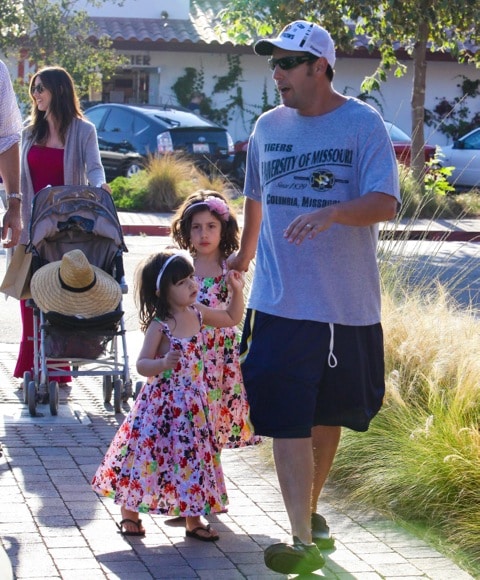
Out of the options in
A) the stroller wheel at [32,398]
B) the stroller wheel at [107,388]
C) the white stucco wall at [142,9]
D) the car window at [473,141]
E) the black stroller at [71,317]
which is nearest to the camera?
the stroller wheel at [32,398]

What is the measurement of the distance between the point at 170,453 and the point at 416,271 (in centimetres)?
389

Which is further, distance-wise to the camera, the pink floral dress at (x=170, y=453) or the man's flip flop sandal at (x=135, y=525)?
the man's flip flop sandal at (x=135, y=525)

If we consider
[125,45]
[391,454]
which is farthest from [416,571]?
[125,45]

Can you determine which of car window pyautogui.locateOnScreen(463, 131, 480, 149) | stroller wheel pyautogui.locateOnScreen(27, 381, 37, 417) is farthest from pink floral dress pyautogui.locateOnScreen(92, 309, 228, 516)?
car window pyautogui.locateOnScreen(463, 131, 480, 149)

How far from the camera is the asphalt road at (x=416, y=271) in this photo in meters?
8.12

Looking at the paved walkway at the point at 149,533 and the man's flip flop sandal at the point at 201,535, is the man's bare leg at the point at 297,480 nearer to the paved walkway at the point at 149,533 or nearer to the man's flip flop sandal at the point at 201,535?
the paved walkway at the point at 149,533

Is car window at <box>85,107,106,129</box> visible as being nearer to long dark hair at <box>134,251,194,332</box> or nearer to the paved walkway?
the paved walkway

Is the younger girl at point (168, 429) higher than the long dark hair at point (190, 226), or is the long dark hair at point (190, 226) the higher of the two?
the long dark hair at point (190, 226)

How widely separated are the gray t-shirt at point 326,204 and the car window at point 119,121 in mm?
17696

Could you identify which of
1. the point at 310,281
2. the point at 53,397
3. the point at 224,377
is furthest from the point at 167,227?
the point at 310,281

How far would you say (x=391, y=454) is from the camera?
5582 millimetres

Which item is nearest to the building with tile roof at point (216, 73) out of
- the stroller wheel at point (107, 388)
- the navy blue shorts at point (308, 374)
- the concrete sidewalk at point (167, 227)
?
the concrete sidewalk at point (167, 227)

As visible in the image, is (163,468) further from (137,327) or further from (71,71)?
(71,71)

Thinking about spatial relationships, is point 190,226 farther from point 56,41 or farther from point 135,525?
point 56,41
